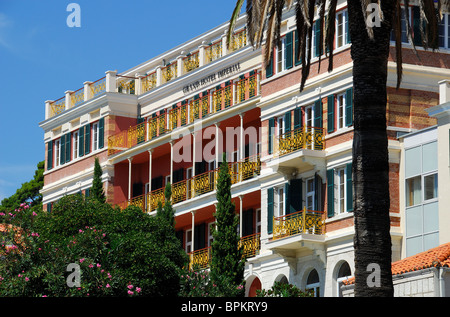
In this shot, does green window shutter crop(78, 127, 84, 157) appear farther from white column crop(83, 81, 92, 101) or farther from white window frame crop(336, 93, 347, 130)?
white window frame crop(336, 93, 347, 130)

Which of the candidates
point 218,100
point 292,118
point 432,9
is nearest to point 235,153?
point 218,100

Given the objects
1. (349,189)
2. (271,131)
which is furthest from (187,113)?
(349,189)

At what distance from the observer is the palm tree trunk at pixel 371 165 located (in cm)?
2516

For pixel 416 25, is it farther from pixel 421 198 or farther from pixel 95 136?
pixel 95 136

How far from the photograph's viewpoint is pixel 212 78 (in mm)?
57438

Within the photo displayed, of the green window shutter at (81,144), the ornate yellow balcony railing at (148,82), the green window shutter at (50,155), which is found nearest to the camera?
the ornate yellow balcony railing at (148,82)

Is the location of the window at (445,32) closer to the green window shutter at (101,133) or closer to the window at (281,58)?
the window at (281,58)

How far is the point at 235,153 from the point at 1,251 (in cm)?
1644

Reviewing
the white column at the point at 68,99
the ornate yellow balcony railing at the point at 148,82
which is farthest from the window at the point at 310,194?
the white column at the point at 68,99

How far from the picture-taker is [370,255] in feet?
82.6

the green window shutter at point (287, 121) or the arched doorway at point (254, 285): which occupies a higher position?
the green window shutter at point (287, 121)

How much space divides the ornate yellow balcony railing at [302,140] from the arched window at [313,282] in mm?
4842

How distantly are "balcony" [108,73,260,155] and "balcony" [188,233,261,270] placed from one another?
19.9ft
